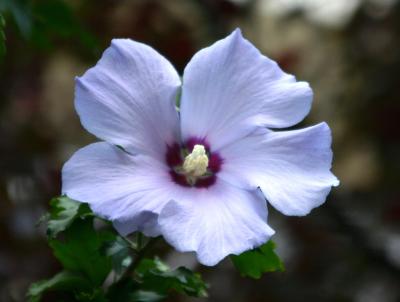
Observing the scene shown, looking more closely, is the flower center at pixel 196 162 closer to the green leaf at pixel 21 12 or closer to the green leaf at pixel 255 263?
the green leaf at pixel 255 263

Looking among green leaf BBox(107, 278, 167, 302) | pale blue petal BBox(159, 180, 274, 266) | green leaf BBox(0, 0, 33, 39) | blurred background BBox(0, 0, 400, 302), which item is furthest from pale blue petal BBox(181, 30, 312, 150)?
blurred background BBox(0, 0, 400, 302)

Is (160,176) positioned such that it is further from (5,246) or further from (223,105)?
(5,246)

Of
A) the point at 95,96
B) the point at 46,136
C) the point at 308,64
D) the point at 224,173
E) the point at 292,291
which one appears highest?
the point at 95,96

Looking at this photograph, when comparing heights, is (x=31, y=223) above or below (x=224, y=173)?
below

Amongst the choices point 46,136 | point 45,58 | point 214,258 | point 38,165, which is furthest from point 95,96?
point 45,58

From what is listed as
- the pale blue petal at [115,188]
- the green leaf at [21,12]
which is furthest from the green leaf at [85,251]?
the green leaf at [21,12]

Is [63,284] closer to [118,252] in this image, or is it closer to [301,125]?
[118,252]

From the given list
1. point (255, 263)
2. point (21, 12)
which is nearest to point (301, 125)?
point (21, 12)

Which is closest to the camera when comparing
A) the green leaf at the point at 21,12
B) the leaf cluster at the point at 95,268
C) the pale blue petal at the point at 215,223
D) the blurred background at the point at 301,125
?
the pale blue petal at the point at 215,223
